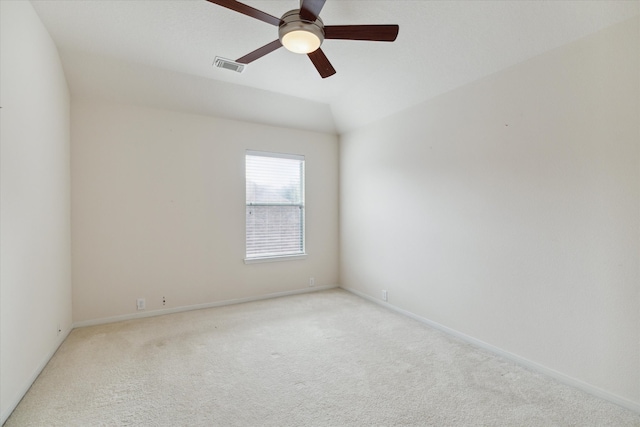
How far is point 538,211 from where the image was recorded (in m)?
2.50

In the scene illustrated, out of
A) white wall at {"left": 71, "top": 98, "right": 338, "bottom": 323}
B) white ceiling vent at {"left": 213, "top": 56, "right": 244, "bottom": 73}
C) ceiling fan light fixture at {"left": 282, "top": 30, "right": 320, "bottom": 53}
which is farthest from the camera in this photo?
white wall at {"left": 71, "top": 98, "right": 338, "bottom": 323}

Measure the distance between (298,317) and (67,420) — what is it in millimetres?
2252

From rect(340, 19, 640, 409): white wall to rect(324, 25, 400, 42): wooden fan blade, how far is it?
1388 mm

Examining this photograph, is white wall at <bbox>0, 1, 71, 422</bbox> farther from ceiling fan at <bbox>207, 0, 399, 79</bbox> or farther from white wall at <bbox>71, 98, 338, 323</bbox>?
ceiling fan at <bbox>207, 0, 399, 79</bbox>

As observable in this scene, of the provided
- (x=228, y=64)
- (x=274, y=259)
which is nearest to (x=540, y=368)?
(x=274, y=259)

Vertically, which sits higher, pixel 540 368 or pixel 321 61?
pixel 321 61

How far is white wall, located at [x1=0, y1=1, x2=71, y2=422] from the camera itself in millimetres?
1944

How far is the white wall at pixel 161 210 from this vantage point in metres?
3.47

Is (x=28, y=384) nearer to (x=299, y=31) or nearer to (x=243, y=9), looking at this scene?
(x=243, y=9)

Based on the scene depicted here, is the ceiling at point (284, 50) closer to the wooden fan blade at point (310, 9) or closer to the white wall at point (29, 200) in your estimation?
the white wall at point (29, 200)

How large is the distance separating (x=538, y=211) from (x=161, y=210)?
4023 millimetres

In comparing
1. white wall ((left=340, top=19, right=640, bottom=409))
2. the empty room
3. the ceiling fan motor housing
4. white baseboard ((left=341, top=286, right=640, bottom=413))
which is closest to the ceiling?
the empty room

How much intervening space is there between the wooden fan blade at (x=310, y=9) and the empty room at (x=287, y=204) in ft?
0.06

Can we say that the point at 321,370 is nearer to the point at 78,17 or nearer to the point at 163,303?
the point at 163,303
